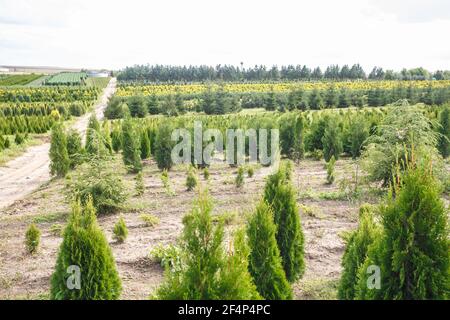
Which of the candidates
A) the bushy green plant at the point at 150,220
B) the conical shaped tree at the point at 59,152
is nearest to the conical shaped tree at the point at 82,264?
the bushy green plant at the point at 150,220

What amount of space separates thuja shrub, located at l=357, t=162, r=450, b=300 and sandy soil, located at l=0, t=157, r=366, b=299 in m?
1.52

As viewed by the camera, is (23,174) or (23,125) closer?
(23,174)

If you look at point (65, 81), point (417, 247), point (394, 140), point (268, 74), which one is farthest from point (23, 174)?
point (65, 81)

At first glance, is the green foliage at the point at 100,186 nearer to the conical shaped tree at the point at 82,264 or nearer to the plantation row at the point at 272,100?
the conical shaped tree at the point at 82,264

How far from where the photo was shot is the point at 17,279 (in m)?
6.77

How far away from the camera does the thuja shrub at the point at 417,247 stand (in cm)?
374

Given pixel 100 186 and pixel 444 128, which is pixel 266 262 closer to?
pixel 100 186

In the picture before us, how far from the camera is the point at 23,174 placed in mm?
17453

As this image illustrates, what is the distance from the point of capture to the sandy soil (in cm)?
648

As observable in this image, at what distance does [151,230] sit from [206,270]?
5585 mm

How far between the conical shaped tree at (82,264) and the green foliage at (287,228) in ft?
7.93
